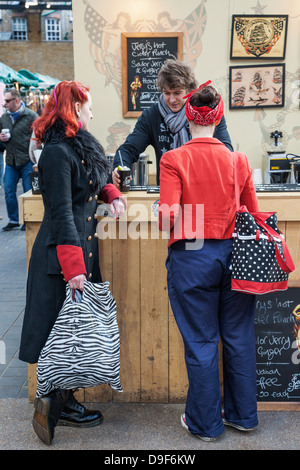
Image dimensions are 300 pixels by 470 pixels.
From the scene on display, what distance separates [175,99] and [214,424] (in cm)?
197

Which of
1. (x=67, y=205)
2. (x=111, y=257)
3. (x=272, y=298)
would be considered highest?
(x=67, y=205)

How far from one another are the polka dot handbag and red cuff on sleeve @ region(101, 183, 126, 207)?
696mm

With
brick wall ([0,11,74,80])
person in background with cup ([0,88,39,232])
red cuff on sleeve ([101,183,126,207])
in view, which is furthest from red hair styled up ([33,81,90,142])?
brick wall ([0,11,74,80])

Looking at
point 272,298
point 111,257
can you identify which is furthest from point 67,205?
point 272,298

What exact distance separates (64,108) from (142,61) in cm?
326

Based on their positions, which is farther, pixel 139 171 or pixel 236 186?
pixel 139 171

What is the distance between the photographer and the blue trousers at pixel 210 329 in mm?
2801

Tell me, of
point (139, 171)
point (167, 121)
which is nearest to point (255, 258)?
point (167, 121)

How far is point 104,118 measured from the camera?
232 inches

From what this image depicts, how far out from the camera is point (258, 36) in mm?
5711

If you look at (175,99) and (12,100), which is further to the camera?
(12,100)

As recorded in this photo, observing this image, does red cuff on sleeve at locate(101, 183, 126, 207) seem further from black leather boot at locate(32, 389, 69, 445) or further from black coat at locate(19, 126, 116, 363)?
black leather boot at locate(32, 389, 69, 445)

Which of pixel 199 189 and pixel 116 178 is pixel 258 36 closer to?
pixel 116 178
